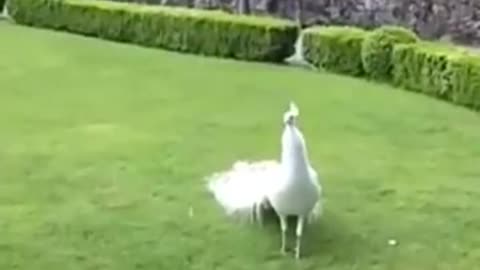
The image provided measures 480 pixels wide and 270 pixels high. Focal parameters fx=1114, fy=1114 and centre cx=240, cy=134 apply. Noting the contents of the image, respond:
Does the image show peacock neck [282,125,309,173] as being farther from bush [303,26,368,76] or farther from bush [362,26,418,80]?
bush [303,26,368,76]

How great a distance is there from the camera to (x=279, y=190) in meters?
3.93

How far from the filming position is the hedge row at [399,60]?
22.3 ft

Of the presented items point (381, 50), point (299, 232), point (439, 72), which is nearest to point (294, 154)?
point (299, 232)

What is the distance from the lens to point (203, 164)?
17.1 ft

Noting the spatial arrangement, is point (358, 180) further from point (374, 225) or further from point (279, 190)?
point (279, 190)

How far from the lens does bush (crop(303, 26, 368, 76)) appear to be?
25.7 feet

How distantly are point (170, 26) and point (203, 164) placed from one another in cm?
392

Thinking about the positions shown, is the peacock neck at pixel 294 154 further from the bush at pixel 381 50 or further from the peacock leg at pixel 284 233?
the bush at pixel 381 50

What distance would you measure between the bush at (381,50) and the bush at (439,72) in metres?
0.08

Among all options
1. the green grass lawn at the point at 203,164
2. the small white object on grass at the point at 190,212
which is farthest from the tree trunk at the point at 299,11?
the small white object on grass at the point at 190,212

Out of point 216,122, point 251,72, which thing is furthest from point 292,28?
point 216,122

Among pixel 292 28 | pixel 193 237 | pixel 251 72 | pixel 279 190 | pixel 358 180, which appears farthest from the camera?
pixel 292 28

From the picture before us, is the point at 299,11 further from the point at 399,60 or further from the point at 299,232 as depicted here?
the point at 299,232

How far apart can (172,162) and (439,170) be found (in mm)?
1254
